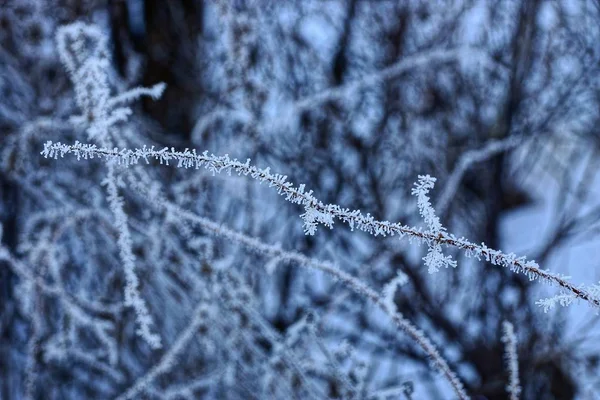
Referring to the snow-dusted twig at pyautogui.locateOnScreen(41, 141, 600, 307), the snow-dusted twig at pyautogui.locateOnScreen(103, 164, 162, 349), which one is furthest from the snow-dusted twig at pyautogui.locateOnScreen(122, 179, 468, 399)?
the snow-dusted twig at pyautogui.locateOnScreen(41, 141, 600, 307)

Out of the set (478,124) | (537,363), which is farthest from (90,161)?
→ (537,363)

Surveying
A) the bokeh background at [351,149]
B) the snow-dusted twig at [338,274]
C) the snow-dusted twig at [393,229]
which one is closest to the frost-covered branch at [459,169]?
the bokeh background at [351,149]

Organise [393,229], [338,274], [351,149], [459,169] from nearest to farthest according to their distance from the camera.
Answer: [393,229], [338,274], [459,169], [351,149]

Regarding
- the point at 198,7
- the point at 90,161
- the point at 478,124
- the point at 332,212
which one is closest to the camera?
the point at 332,212

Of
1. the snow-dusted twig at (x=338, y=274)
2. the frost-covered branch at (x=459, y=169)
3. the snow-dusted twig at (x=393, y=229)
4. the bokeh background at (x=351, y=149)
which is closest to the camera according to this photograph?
the snow-dusted twig at (x=393, y=229)

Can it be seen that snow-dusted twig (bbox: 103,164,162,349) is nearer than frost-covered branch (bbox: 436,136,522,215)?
Yes

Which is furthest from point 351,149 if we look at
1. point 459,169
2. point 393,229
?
point 393,229

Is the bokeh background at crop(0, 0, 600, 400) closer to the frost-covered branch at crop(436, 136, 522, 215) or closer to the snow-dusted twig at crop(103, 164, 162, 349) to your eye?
the frost-covered branch at crop(436, 136, 522, 215)

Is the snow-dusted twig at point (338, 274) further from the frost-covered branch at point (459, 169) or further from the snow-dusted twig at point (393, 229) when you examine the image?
the frost-covered branch at point (459, 169)

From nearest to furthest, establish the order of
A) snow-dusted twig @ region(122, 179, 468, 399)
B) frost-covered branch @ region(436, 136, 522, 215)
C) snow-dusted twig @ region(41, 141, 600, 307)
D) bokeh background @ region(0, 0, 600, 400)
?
snow-dusted twig @ region(41, 141, 600, 307) < snow-dusted twig @ region(122, 179, 468, 399) < frost-covered branch @ region(436, 136, 522, 215) < bokeh background @ region(0, 0, 600, 400)

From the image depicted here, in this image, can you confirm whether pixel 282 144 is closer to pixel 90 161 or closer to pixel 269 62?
pixel 269 62

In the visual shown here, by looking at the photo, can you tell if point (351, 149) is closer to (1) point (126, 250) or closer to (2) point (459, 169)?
(2) point (459, 169)
